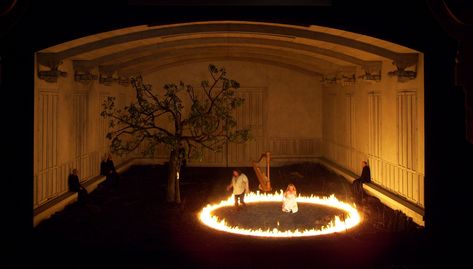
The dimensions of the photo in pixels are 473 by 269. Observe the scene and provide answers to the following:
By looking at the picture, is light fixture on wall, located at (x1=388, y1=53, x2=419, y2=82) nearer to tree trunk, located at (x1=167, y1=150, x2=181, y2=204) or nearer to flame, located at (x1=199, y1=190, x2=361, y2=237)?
flame, located at (x1=199, y1=190, x2=361, y2=237)

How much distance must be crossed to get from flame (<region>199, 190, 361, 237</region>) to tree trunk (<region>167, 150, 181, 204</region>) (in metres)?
1.05

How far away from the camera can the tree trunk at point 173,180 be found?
14.2 m

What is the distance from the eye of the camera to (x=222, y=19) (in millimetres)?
11438

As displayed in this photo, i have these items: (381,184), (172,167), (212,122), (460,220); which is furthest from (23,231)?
(381,184)

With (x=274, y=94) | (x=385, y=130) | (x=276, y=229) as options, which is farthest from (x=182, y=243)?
(x=274, y=94)

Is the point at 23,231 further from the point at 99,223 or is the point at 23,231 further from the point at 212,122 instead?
the point at 212,122

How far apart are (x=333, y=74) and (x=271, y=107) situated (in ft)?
14.1

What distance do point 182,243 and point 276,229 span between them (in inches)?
94.1

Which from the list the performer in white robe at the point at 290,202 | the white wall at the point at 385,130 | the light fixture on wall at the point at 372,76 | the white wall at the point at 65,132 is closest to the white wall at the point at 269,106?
the white wall at the point at 385,130

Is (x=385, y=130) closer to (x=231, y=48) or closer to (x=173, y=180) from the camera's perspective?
(x=173, y=180)

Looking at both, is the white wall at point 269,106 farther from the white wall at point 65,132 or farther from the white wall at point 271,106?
the white wall at point 65,132

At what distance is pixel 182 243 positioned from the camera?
10453 millimetres

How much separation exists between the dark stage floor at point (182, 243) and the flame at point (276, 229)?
33cm

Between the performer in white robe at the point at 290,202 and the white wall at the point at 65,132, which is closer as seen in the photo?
the white wall at the point at 65,132
